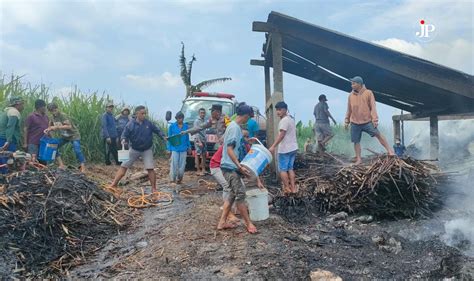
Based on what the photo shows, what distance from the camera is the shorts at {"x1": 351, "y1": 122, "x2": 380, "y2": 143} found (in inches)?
293

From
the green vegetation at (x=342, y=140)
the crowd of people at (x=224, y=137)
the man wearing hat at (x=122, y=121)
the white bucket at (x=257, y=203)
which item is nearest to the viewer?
the crowd of people at (x=224, y=137)

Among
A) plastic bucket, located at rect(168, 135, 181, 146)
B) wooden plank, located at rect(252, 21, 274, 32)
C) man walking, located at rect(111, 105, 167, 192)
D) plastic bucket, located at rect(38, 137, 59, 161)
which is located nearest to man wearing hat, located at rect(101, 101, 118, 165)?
plastic bucket, located at rect(38, 137, 59, 161)

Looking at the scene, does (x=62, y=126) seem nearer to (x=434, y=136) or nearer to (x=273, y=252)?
(x=273, y=252)

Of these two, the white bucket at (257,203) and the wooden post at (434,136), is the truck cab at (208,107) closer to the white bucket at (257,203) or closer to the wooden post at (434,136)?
the wooden post at (434,136)

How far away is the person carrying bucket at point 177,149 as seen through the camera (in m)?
8.98

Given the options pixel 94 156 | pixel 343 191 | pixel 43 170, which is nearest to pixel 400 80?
pixel 343 191

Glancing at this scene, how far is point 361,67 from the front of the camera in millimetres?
8727

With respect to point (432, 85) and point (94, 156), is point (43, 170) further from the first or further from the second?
point (432, 85)

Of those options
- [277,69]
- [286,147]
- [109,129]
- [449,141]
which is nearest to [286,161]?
[286,147]

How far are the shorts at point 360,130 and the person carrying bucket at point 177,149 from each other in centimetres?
361

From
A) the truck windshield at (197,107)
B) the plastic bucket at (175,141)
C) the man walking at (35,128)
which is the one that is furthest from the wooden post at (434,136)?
the man walking at (35,128)

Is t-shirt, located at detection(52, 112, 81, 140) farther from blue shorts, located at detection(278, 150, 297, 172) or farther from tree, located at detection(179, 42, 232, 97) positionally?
tree, located at detection(179, 42, 232, 97)

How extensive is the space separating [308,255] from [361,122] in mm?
3638

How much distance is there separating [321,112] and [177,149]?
4430mm
